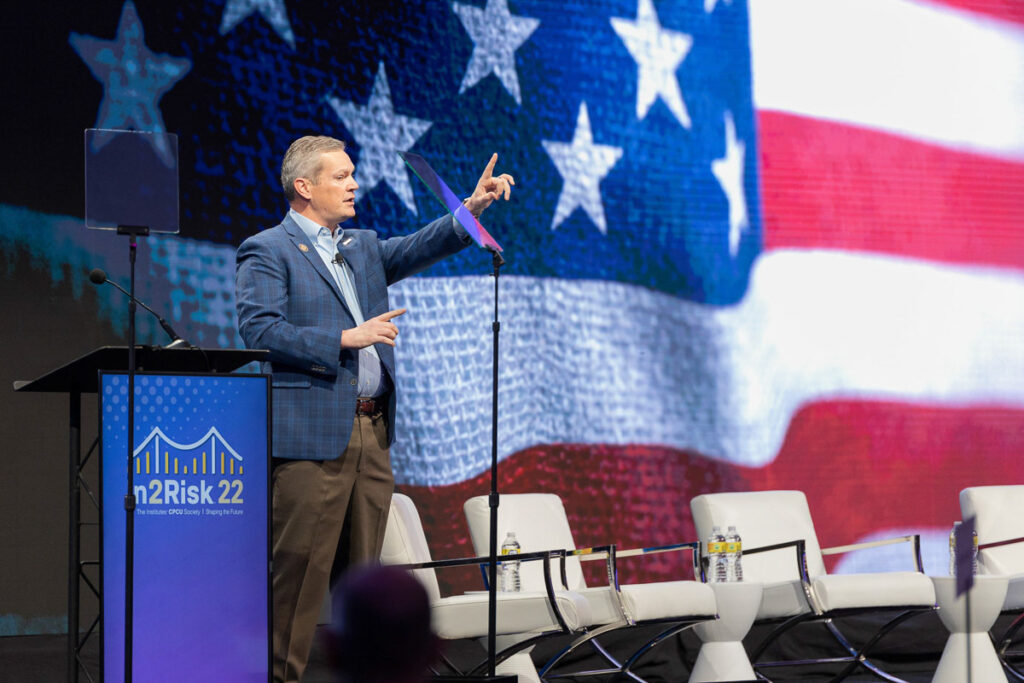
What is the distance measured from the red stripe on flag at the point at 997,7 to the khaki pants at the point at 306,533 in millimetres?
4950

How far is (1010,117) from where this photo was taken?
6.91m

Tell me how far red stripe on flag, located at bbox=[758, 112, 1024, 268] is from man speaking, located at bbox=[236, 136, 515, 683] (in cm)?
323

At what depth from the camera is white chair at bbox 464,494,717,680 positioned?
434 centimetres

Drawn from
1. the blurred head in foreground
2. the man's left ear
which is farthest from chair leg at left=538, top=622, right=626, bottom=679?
the blurred head in foreground

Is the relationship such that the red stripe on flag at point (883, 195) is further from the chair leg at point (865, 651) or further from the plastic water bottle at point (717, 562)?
the chair leg at point (865, 651)

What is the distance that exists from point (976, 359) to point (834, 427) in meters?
0.96

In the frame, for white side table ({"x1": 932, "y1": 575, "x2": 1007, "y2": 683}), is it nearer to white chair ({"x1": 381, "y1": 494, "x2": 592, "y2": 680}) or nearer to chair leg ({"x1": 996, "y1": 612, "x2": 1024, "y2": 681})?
chair leg ({"x1": 996, "y1": 612, "x2": 1024, "y2": 681})

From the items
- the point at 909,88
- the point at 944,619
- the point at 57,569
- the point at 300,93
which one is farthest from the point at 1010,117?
the point at 57,569

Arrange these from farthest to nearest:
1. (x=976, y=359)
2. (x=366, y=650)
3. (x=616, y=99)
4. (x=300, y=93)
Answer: (x=976, y=359)
(x=616, y=99)
(x=300, y=93)
(x=366, y=650)

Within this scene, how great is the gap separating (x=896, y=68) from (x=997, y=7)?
76cm

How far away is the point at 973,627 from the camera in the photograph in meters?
4.57

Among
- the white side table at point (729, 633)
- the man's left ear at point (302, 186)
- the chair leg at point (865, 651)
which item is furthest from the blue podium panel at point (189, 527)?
the chair leg at point (865, 651)

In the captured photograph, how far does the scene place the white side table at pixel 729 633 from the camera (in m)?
4.53

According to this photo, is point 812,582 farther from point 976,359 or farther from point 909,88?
point 909,88
